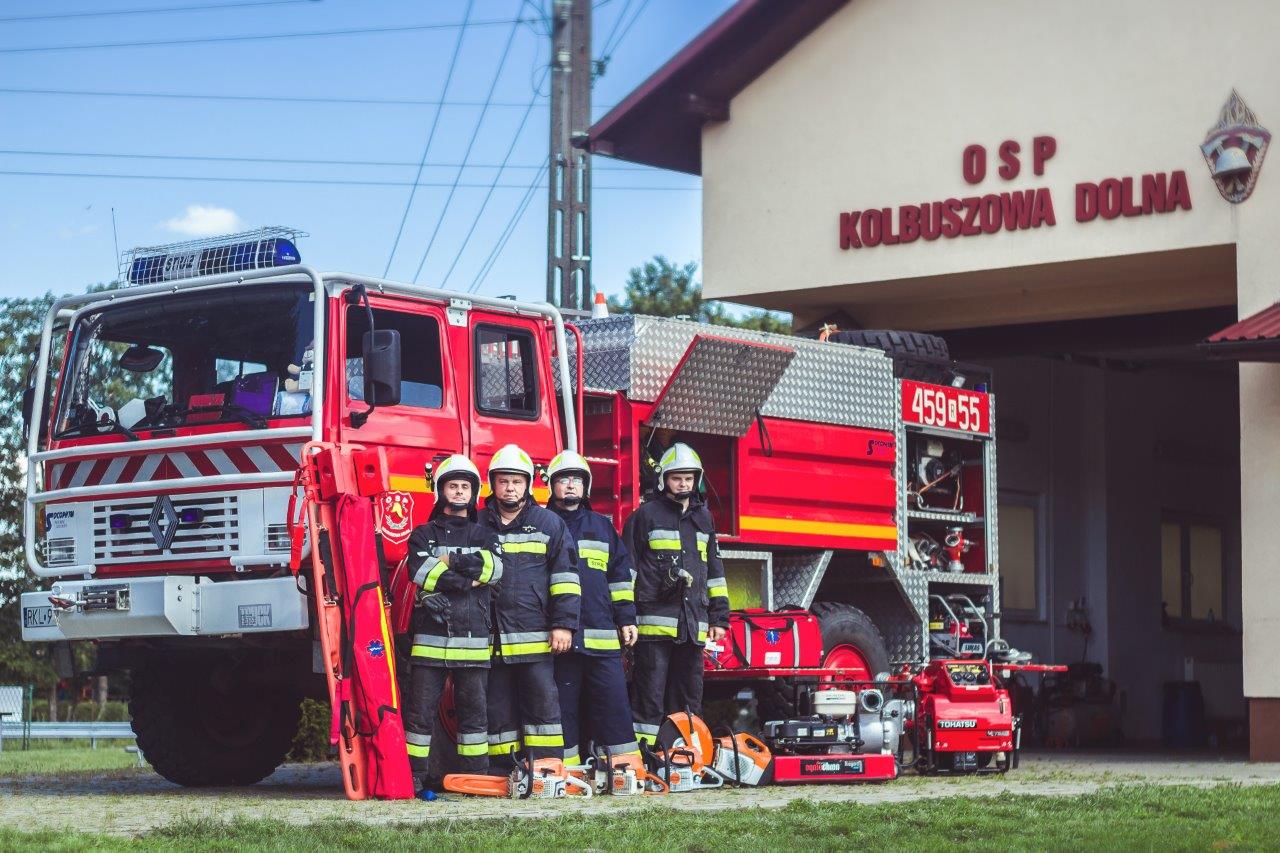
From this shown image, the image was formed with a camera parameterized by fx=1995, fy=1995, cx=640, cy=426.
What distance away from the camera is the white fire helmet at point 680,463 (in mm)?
12656

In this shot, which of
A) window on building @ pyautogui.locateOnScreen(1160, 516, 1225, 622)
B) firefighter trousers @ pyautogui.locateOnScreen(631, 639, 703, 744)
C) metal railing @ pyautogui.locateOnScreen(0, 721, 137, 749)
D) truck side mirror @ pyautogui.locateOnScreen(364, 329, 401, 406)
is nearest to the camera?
truck side mirror @ pyautogui.locateOnScreen(364, 329, 401, 406)

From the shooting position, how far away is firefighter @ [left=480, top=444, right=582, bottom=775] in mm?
11539

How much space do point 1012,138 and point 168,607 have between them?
29.7 ft

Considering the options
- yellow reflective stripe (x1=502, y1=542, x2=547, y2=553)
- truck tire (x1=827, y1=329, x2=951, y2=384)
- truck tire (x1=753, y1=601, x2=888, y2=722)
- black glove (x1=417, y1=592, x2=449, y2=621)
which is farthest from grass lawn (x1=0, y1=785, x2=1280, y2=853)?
truck tire (x1=827, y1=329, x2=951, y2=384)

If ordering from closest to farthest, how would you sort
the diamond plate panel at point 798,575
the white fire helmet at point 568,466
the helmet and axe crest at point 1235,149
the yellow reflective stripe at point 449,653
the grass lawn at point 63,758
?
the yellow reflective stripe at point 449,653, the white fire helmet at point 568,466, the diamond plate panel at point 798,575, the helmet and axe crest at point 1235,149, the grass lawn at point 63,758

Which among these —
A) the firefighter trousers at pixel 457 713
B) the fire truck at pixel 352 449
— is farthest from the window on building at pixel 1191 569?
the firefighter trousers at pixel 457 713

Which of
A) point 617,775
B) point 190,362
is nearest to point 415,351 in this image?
point 190,362

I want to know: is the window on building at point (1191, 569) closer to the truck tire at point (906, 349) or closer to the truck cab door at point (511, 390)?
the truck tire at point (906, 349)

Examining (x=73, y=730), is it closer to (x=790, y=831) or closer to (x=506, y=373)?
(x=506, y=373)

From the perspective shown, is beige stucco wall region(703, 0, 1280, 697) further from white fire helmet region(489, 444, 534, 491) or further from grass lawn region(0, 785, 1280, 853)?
white fire helmet region(489, 444, 534, 491)

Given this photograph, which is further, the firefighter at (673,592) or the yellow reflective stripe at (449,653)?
the firefighter at (673,592)

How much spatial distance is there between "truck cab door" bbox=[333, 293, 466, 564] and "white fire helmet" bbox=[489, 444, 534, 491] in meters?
0.48

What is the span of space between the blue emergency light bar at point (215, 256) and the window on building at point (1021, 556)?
12.3m

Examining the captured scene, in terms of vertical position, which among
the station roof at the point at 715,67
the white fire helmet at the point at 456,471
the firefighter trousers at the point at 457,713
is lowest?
the firefighter trousers at the point at 457,713
